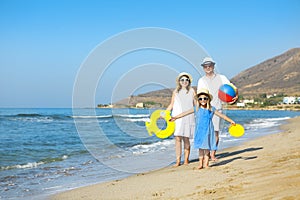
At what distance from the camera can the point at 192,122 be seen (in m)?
8.12

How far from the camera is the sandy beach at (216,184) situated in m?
5.00

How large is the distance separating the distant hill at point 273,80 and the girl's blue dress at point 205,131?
128 metres

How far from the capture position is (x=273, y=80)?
525ft

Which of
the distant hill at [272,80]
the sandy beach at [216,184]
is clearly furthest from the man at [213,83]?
the distant hill at [272,80]

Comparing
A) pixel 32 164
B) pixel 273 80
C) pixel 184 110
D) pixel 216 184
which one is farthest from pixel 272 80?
pixel 216 184

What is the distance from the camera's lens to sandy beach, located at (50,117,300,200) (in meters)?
5.00

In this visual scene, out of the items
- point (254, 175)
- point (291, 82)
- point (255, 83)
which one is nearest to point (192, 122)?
point (254, 175)

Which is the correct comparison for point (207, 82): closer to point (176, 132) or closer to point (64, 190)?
point (176, 132)

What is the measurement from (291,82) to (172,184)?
150m

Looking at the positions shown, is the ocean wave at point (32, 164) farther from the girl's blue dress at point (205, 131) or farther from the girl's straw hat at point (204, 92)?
the girl's straw hat at point (204, 92)

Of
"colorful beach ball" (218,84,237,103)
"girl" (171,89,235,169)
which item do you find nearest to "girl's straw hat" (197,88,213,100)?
"girl" (171,89,235,169)

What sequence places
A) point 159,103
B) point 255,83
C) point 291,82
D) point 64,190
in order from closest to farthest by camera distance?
point 64,190 < point 159,103 < point 291,82 < point 255,83

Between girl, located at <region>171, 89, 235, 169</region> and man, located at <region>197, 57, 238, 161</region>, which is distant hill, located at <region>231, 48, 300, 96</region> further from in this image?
girl, located at <region>171, 89, 235, 169</region>

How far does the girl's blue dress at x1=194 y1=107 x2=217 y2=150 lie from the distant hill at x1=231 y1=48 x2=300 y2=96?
128204mm
